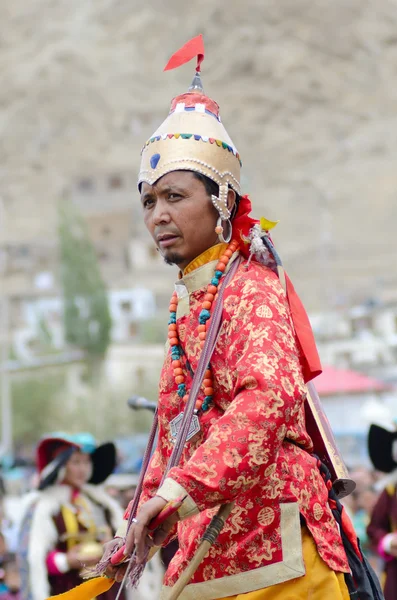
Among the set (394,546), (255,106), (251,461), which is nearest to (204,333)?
(251,461)

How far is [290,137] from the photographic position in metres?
83.9

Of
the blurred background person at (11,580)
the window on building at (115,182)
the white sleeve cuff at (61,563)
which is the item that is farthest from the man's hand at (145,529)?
the window on building at (115,182)

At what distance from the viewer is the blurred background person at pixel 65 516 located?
680 cm

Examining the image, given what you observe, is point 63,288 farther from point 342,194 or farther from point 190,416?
point 190,416

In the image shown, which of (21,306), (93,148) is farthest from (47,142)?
(21,306)

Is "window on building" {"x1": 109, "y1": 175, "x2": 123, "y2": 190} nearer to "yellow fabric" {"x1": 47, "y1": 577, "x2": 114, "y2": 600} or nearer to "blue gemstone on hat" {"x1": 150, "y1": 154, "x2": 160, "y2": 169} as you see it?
"blue gemstone on hat" {"x1": 150, "y1": 154, "x2": 160, "y2": 169}

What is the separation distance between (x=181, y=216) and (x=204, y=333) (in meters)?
0.38

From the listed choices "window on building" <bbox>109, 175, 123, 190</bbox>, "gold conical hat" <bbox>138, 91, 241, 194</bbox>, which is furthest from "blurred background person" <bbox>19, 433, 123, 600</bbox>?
"window on building" <bbox>109, 175, 123, 190</bbox>

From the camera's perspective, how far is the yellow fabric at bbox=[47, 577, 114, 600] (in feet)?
9.78

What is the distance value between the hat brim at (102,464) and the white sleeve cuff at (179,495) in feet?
16.3

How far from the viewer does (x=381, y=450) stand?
7070 millimetres

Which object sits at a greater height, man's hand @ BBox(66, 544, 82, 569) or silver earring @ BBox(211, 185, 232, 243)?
silver earring @ BBox(211, 185, 232, 243)

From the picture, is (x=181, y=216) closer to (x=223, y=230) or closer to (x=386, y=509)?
(x=223, y=230)

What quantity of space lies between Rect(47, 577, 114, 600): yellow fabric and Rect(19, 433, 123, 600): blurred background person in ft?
11.2
